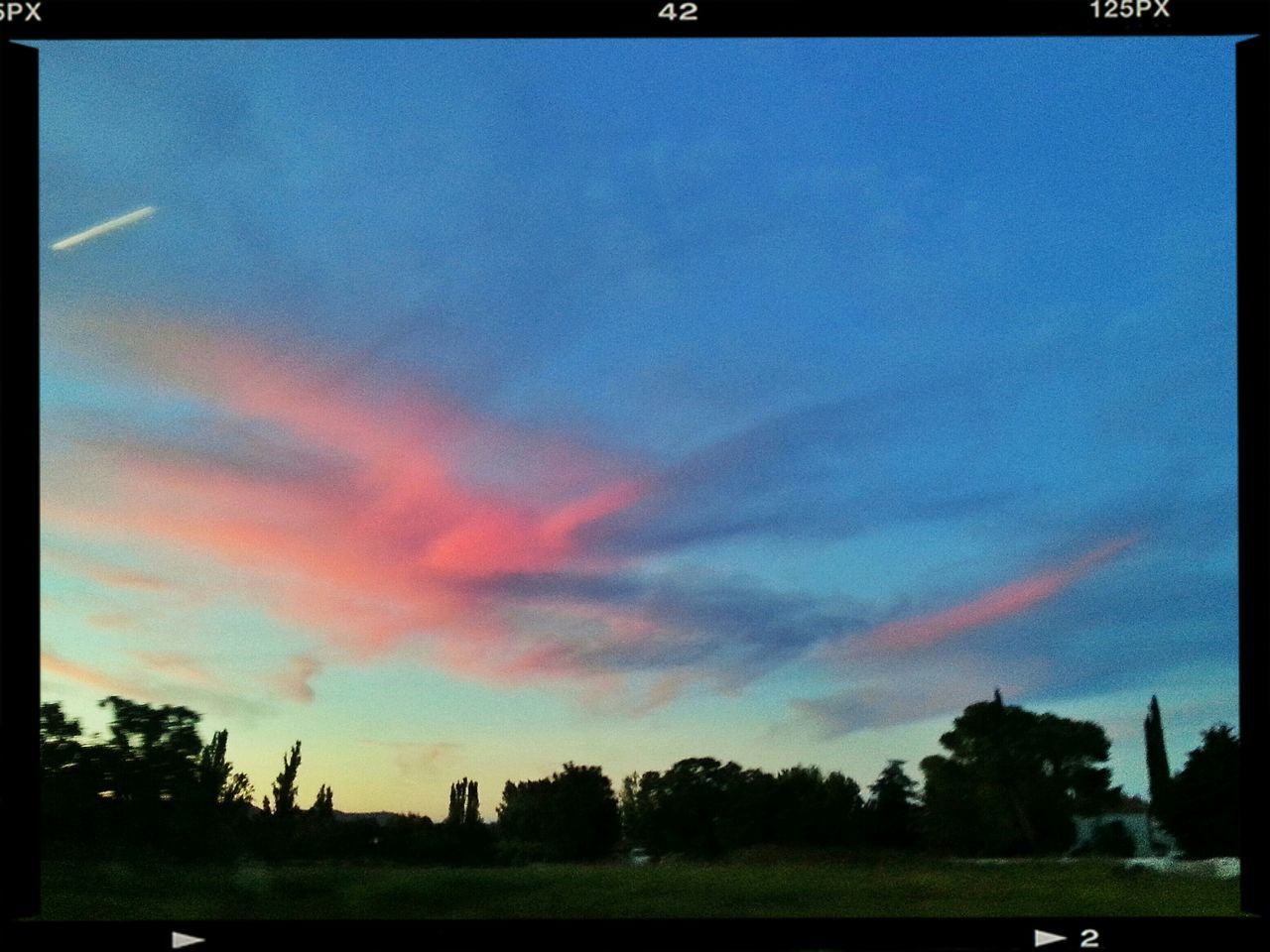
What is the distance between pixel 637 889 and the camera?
10711 mm

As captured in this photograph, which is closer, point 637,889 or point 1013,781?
point 637,889

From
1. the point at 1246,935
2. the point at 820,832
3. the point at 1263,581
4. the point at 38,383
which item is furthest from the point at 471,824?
the point at 1263,581

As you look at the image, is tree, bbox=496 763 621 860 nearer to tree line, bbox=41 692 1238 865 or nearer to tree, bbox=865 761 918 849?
tree line, bbox=41 692 1238 865

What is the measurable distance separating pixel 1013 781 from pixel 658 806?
573 cm

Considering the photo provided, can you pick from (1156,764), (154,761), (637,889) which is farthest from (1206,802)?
(154,761)

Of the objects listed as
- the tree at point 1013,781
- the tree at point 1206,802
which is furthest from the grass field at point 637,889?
the tree at point 1013,781

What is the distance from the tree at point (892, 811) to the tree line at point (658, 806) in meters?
0.02

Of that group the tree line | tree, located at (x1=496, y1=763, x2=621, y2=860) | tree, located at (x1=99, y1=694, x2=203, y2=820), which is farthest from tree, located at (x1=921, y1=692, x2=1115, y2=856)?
tree, located at (x1=99, y1=694, x2=203, y2=820)

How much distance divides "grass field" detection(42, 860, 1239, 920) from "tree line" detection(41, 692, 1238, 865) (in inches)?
22.3

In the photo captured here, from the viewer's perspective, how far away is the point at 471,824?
40.2ft

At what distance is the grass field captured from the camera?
31.5 feet

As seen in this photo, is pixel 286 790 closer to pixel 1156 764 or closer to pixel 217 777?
pixel 217 777

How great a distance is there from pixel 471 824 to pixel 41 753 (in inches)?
251

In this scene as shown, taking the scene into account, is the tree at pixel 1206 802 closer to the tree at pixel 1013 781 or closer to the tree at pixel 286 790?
the tree at pixel 1013 781
